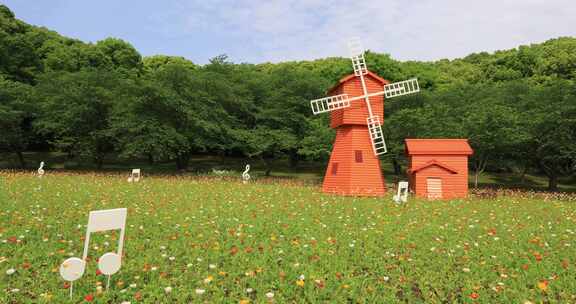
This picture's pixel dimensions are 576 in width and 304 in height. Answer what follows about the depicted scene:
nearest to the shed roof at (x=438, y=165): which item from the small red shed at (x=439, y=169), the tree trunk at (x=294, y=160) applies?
the small red shed at (x=439, y=169)

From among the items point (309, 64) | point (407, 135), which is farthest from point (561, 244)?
point (309, 64)

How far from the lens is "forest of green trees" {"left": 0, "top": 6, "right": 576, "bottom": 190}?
28406mm

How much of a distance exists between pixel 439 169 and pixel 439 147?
135 centimetres

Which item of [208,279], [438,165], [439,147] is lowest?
[208,279]

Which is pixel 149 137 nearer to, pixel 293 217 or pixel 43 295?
pixel 293 217

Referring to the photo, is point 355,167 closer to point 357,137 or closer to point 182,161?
point 357,137

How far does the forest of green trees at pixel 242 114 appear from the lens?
28.4m

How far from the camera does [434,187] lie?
19.6 metres

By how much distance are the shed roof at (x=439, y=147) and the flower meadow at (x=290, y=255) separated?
7.32 metres

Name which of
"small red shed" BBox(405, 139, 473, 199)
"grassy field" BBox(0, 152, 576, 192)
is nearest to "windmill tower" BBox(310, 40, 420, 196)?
"small red shed" BBox(405, 139, 473, 199)

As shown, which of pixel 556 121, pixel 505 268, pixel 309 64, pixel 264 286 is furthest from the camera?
pixel 309 64

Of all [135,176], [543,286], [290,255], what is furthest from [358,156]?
[135,176]

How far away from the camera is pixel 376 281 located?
5965 mm

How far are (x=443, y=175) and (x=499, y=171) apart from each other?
29.8m
